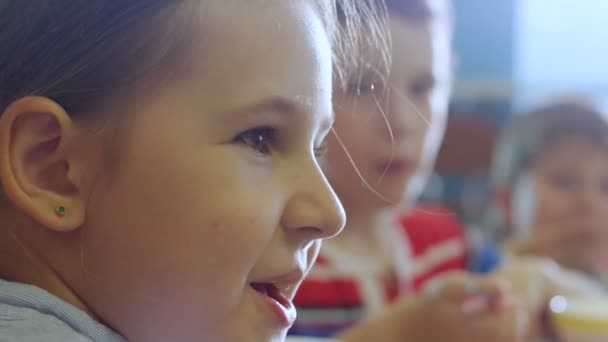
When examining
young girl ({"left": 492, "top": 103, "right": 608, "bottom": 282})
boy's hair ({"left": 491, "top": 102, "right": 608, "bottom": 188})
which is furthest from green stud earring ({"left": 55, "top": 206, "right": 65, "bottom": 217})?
boy's hair ({"left": 491, "top": 102, "right": 608, "bottom": 188})

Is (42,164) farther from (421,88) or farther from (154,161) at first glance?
(421,88)

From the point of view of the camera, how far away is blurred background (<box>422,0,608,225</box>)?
285cm

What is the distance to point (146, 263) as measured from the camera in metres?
0.46

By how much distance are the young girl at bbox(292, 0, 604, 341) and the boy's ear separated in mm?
279

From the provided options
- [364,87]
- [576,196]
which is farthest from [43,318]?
[576,196]

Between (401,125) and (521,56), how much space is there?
2.12 metres

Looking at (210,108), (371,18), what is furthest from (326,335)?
(210,108)

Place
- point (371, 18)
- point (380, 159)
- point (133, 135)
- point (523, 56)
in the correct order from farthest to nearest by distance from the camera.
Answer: point (523, 56)
point (380, 159)
point (371, 18)
point (133, 135)

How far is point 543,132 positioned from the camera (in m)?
1.55

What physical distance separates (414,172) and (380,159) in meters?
0.11

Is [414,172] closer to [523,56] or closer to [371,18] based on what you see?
[371,18]

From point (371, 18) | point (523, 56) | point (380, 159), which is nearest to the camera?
point (371, 18)

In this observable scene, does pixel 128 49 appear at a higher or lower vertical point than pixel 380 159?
higher

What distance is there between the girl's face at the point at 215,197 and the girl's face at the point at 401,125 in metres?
0.38
